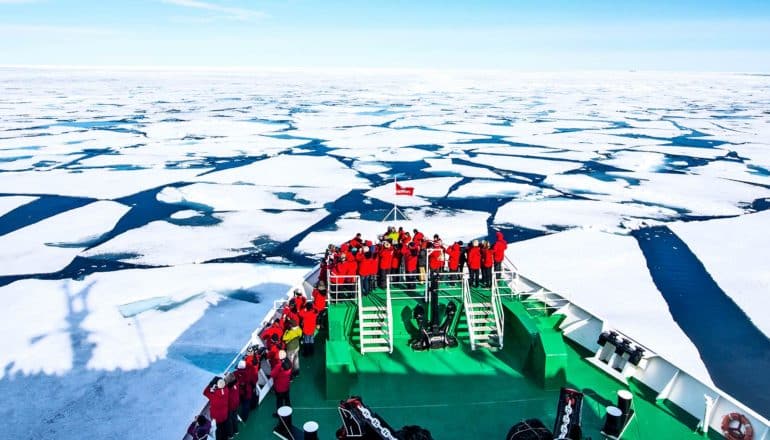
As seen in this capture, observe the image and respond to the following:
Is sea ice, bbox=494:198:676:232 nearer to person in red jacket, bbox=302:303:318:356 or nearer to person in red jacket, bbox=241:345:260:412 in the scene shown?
person in red jacket, bbox=302:303:318:356

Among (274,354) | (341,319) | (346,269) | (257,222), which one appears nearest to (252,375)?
(274,354)

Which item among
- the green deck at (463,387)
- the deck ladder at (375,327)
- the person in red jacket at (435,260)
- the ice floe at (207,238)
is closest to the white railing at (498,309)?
the green deck at (463,387)

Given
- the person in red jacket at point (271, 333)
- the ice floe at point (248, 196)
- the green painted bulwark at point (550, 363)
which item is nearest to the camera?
the green painted bulwark at point (550, 363)

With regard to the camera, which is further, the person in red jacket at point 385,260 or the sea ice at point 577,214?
the sea ice at point 577,214

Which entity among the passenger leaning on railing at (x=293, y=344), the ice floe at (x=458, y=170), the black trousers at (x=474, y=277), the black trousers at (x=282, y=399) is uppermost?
the black trousers at (x=474, y=277)

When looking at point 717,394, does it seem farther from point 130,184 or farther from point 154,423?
point 130,184

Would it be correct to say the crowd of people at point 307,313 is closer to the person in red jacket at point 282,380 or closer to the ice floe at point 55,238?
the person in red jacket at point 282,380

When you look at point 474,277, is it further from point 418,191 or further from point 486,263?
point 418,191
